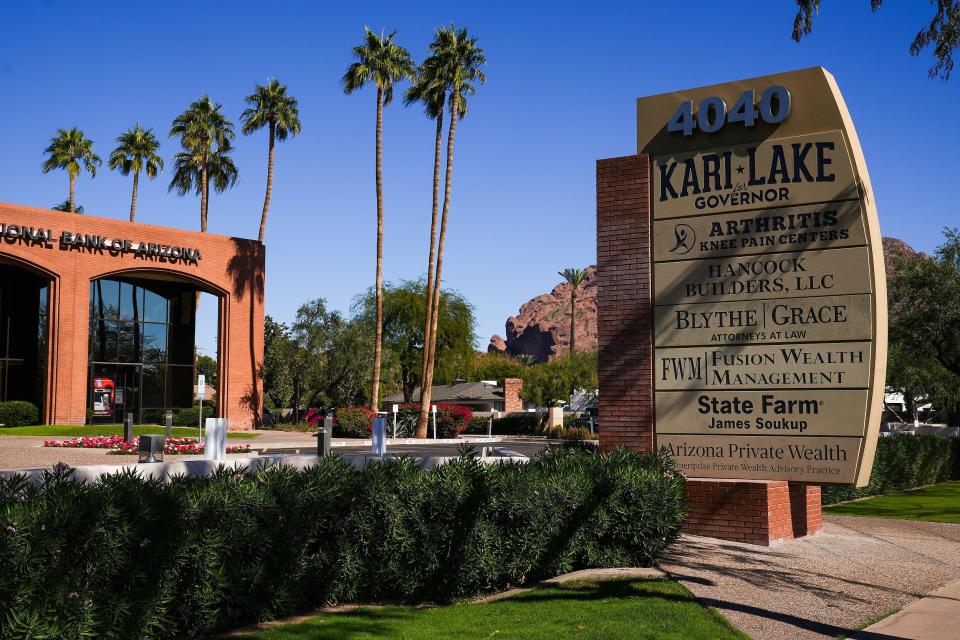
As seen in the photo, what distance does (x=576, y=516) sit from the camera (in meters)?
9.71

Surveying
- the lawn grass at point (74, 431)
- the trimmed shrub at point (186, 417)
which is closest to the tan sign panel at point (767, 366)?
the lawn grass at point (74, 431)

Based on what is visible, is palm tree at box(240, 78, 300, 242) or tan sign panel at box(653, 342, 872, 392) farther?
palm tree at box(240, 78, 300, 242)

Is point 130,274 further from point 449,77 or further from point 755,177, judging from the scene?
point 755,177

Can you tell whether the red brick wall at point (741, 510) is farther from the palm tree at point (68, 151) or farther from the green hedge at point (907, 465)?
the palm tree at point (68, 151)

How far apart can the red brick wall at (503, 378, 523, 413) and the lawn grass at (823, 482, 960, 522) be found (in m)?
50.8

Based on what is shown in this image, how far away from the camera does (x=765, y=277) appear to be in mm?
12359

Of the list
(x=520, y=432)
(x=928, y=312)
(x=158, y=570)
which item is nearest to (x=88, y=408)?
(x=520, y=432)

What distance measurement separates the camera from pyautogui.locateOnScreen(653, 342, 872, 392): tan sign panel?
11766 mm

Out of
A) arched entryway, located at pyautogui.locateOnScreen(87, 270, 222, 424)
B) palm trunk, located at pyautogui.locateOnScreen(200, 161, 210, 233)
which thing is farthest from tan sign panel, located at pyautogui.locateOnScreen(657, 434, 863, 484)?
palm trunk, located at pyautogui.locateOnScreen(200, 161, 210, 233)

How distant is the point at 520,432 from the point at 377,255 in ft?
55.6

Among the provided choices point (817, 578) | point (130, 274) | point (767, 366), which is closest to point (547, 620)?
point (817, 578)

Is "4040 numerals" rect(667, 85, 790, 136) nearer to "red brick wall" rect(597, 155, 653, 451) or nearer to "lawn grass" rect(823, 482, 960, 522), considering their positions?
"red brick wall" rect(597, 155, 653, 451)

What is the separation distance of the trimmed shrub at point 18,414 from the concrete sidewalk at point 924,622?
124 feet

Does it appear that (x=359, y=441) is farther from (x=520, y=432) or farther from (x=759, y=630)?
(x=759, y=630)
